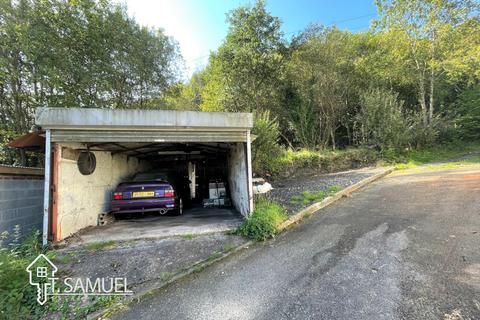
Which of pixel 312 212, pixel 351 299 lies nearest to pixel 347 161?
pixel 312 212

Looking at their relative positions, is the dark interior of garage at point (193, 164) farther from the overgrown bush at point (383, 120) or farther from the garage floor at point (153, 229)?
the overgrown bush at point (383, 120)

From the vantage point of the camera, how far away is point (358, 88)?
45.1 feet

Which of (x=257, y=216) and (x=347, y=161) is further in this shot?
(x=347, y=161)

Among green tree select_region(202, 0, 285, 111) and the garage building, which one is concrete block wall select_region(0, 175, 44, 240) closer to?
the garage building

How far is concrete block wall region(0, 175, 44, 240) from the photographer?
14.1 feet

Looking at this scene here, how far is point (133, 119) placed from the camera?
4133mm

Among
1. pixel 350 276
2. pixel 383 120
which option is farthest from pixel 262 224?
pixel 383 120

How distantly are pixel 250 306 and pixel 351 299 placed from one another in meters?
1.03

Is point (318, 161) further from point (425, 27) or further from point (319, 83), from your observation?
point (425, 27)

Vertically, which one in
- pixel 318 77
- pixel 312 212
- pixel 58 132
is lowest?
pixel 312 212

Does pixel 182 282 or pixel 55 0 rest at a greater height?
pixel 55 0

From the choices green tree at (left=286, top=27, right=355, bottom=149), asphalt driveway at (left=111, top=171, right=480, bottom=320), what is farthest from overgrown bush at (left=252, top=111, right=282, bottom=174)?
asphalt driveway at (left=111, top=171, right=480, bottom=320)

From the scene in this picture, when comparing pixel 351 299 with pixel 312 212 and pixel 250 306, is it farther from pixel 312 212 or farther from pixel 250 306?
pixel 312 212

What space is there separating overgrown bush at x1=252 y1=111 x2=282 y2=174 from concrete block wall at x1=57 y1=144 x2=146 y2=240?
471cm
